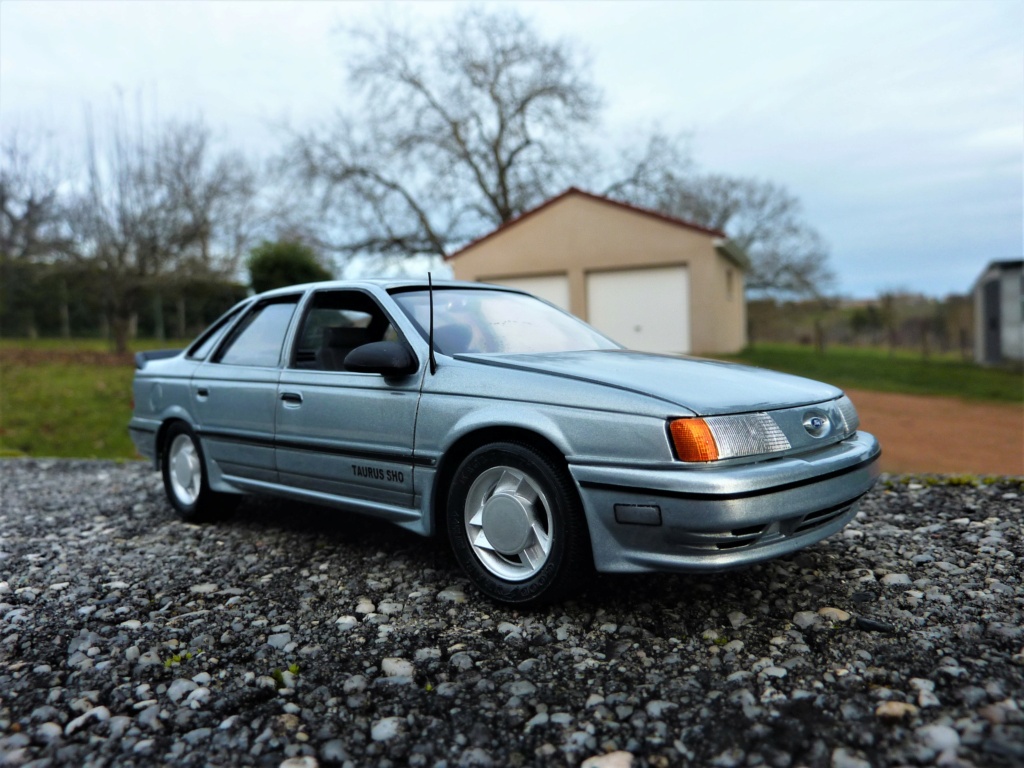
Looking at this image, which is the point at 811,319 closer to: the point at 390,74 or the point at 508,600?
the point at 390,74

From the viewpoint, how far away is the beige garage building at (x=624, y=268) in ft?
52.1

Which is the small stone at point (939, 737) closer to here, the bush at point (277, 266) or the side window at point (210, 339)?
the side window at point (210, 339)

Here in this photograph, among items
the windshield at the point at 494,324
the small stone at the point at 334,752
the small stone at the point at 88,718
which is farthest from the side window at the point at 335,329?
the small stone at the point at 334,752

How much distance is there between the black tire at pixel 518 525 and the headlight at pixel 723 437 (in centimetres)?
49

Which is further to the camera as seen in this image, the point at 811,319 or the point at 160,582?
the point at 811,319

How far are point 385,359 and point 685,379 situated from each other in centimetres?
136

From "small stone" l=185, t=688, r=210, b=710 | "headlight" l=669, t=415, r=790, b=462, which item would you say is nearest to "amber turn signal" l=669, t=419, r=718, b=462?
"headlight" l=669, t=415, r=790, b=462

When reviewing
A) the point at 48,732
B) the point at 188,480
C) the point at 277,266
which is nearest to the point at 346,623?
the point at 48,732

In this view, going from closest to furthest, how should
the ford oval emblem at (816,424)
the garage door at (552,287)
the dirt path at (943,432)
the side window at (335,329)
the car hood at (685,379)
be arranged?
the car hood at (685,379)
the ford oval emblem at (816,424)
the side window at (335,329)
the dirt path at (943,432)
the garage door at (552,287)

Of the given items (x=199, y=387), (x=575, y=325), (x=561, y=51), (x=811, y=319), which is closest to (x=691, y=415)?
(x=575, y=325)

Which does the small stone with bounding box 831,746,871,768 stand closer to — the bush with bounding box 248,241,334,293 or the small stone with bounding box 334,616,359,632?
the small stone with bounding box 334,616,359,632

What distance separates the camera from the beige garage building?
52.1 feet

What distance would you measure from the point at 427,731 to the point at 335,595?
1364 mm

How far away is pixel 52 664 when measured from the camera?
9.55ft
